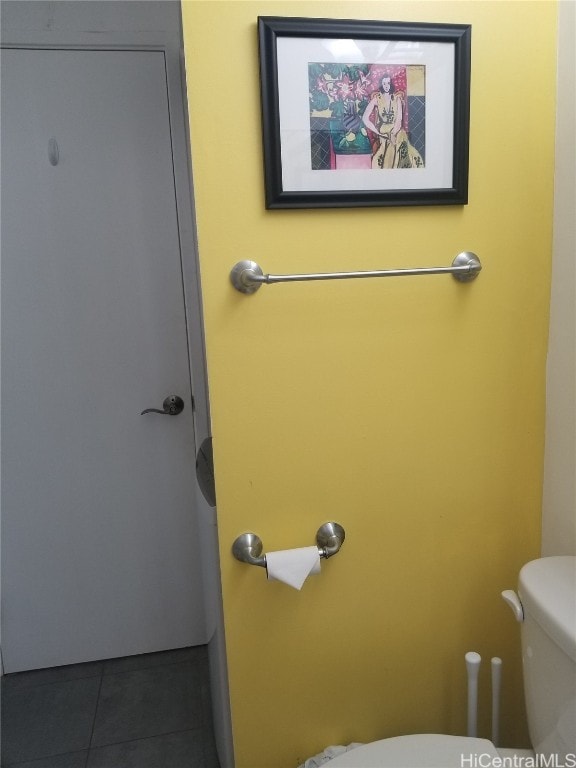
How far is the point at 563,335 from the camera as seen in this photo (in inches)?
42.9

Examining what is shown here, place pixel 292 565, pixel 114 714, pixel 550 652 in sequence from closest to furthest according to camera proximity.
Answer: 1. pixel 550 652
2. pixel 292 565
3. pixel 114 714

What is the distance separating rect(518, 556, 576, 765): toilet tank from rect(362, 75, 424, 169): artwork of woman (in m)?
0.81

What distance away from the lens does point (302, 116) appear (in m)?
0.95

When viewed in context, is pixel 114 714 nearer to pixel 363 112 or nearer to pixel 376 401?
pixel 376 401

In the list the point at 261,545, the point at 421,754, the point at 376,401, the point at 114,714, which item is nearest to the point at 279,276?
the point at 376,401

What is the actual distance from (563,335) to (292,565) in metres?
0.72

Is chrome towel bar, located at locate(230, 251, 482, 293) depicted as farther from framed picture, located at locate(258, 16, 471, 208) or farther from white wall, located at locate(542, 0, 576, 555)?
white wall, located at locate(542, 0, 576, 555)

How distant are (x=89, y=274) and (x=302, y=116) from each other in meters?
0.97

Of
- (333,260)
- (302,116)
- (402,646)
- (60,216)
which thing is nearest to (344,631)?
(402,646)

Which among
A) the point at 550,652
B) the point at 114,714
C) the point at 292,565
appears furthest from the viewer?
the point at 114,714

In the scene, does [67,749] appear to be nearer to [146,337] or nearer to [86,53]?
[146,337]

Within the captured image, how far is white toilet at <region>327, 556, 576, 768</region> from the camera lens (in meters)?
0.86

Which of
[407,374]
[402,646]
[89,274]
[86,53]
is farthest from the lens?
[89,274]

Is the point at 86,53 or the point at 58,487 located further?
the point at 58,487
